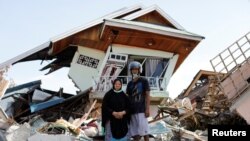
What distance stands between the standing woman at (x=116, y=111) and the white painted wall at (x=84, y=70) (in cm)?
1120

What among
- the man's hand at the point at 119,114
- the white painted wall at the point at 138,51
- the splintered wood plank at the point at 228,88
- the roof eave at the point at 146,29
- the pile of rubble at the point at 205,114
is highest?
the roof eave at the point at 146,29

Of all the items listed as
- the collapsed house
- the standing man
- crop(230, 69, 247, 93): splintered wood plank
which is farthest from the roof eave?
the standing man

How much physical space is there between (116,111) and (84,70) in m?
12.1

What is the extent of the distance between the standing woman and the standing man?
13 centimetres

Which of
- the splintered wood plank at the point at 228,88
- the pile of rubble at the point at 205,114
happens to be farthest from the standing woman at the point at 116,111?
the splintered wood plank at the point at 228,88

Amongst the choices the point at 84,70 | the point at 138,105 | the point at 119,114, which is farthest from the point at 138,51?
the point at 119,114

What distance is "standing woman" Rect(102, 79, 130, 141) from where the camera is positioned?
8.09 m

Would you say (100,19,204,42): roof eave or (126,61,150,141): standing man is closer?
(126,61,150,141): standing man

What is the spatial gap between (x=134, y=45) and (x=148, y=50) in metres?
0.72

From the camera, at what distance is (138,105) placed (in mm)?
8109

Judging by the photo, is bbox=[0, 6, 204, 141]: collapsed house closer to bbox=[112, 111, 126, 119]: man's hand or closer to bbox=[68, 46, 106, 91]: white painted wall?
bbox=[68, 46, 106, 91]: white painted wall

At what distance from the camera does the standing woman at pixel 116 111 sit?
8086 millimetres

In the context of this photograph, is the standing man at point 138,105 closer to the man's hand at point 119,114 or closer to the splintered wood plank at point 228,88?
the man's hand at point 119,114

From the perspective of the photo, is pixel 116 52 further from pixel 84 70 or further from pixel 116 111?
pixel 116 111
